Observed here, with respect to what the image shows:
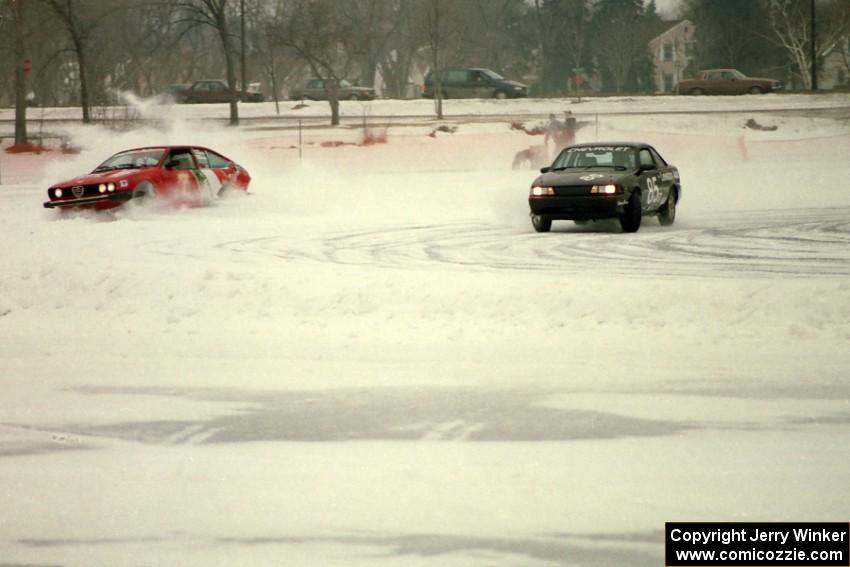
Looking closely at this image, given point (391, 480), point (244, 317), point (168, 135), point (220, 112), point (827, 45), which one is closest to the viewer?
point (391, 480)

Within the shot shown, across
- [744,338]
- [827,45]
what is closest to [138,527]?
[744,338]

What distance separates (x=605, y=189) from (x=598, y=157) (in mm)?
1569

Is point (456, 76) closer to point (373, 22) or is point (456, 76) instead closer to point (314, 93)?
point (314, 93)

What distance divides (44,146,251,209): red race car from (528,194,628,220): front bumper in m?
7.24

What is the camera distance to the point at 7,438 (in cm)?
765

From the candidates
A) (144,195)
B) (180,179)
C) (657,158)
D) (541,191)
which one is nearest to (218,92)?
(180,179)

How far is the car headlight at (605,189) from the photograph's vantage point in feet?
59.7

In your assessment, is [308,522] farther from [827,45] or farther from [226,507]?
[827,45]

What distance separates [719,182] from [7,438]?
24397mm

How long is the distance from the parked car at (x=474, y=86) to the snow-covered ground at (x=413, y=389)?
1443 inches

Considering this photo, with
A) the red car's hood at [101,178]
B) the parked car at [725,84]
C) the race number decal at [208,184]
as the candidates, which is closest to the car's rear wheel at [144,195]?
the red car's hood at [101,178]

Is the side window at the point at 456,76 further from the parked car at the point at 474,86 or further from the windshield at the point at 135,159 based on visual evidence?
the windshield at the point at 135,159

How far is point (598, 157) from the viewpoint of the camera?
1966 cm

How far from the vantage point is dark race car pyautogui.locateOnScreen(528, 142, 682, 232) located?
18250 mm
